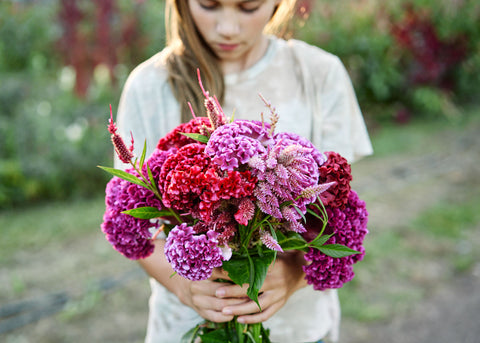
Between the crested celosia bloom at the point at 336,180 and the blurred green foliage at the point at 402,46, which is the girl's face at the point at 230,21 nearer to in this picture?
the crested celosia bloom at the point at 336,180

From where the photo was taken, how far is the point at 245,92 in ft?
5.12

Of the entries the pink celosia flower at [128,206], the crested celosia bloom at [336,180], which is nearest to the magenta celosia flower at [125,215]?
the pink celosia flower at [128,206]

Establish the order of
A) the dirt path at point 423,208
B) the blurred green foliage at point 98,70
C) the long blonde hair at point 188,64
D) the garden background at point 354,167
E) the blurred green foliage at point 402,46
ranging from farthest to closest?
the blurred green foliage at point 402,46, the blurred green foliage at point 98,70, the garden background at point 354,167, the dirt path at point 423,208, the long blonde hair at point 188,64

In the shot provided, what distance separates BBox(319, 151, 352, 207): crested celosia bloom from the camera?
94cm

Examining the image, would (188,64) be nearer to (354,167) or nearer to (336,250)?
(336,250)

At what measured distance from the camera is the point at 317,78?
1531 millimetres

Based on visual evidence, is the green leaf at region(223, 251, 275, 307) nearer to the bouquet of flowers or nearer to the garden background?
the bouquet of flowers

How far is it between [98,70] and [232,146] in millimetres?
5235

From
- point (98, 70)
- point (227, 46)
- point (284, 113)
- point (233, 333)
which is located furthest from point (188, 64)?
point (98, 70)

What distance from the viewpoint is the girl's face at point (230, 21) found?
1.30 m

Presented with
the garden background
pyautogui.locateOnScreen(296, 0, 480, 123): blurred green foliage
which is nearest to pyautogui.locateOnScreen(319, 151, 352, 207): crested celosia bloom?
the garden background

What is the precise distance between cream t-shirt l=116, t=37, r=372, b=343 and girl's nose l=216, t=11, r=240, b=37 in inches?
10.1

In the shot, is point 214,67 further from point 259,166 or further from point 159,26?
point 159,26

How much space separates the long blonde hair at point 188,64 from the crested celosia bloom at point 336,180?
0.60m
